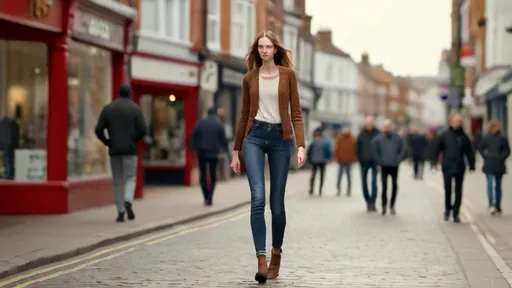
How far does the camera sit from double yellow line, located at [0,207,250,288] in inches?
337

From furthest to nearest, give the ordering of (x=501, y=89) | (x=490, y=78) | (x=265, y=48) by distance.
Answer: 1. (x=490, y=78)
2. (x=501, y=89)
3. (x=265, y=48)

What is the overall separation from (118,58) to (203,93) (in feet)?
27.5

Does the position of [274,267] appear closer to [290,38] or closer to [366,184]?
[366,184]

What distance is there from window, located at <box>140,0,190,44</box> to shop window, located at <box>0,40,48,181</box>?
25.7 ft

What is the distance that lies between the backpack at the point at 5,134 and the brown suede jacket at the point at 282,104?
8367 mm

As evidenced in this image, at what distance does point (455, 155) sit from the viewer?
1526cm

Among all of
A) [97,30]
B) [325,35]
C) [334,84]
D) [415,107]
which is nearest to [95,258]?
[97,30]

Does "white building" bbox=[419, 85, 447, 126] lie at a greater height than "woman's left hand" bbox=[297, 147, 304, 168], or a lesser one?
greater

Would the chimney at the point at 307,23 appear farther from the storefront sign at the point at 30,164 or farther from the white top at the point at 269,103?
the white top at the point at 269,103

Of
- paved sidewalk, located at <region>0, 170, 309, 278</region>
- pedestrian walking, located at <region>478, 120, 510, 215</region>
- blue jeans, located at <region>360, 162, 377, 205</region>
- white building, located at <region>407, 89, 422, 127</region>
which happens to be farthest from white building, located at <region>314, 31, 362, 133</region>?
pedestrian walking, located at <region>478, 120, 510, 215</region>

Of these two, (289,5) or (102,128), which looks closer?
(102,128)

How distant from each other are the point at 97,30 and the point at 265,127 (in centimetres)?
986

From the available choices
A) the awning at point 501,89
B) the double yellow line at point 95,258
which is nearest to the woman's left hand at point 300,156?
the double yellow line at point 95,258

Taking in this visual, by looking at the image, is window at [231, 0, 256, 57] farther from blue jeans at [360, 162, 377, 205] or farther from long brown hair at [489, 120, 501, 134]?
long brown hair at [489, 120, 501, 134]
